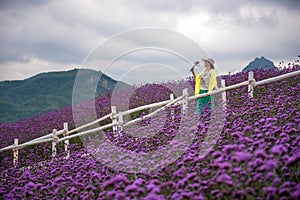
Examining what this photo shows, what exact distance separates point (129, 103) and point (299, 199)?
1200 cm

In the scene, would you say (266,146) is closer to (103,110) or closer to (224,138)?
(224,138)

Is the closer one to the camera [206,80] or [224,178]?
[224,178]

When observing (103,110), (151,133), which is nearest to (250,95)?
(151,133)

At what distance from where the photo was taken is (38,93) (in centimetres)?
2944

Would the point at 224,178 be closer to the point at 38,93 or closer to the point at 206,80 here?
the point at 206,80

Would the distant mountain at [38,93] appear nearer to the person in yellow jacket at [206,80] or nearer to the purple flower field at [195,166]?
the person in yellow jacket at [206,80]

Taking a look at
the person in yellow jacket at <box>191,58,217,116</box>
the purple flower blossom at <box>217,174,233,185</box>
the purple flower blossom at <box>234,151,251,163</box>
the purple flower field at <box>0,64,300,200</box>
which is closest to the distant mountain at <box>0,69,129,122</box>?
the person in yellow jacket at <box>191,58,217,116</box>

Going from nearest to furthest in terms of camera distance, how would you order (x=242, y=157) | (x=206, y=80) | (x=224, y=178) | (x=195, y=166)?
(x=224, y=178) → (x=242, y=157) → (x=195, y=166) → (x=206, y=80)

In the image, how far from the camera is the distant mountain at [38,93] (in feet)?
72.3

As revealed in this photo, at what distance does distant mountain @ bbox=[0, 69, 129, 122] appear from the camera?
72.3 feet

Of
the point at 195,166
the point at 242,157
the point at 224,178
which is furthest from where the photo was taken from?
the point at 195,166

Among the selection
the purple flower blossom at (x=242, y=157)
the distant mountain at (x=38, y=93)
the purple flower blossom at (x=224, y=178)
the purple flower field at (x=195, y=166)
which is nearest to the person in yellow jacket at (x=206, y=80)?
the purple flower field at (x=195, y=166)

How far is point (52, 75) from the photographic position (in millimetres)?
34312

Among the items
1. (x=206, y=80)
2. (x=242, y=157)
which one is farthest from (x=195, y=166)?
(x=206, y=80)
